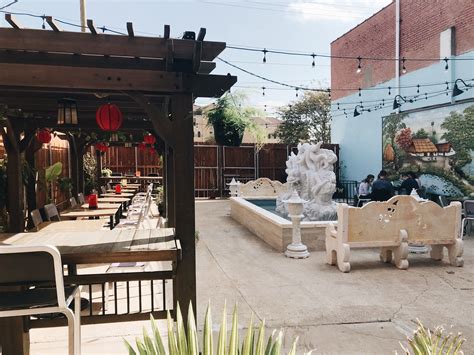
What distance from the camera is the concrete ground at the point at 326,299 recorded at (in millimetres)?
3182

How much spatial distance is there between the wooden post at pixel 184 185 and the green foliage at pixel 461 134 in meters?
8.57

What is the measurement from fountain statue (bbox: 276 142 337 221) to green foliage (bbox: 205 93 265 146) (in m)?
5.91

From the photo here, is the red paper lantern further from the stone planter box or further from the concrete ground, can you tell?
the stone planter box

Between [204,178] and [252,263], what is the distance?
→ 380 inches

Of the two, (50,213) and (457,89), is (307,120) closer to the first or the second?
(457,89)

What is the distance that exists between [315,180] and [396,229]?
3.29m

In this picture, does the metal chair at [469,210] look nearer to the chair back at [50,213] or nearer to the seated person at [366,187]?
the seated person at [366,187]

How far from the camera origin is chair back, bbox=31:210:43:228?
4.93 meters

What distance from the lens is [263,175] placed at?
15.5m

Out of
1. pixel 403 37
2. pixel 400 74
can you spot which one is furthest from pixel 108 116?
pixel 403 37

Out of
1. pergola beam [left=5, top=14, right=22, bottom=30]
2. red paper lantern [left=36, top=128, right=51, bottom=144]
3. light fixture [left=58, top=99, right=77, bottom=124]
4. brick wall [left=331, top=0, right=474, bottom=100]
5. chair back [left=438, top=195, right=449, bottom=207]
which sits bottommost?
chair back [left=438, top=195, right=449, bottom=207]

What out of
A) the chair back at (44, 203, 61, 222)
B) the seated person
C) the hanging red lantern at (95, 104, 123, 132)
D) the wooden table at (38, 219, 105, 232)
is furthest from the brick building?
the chair back at (44, 203, 61, 222)

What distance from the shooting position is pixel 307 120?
23.4 meters

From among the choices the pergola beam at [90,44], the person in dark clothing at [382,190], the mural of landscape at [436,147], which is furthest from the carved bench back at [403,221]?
the mural of landscape at [436,147]
